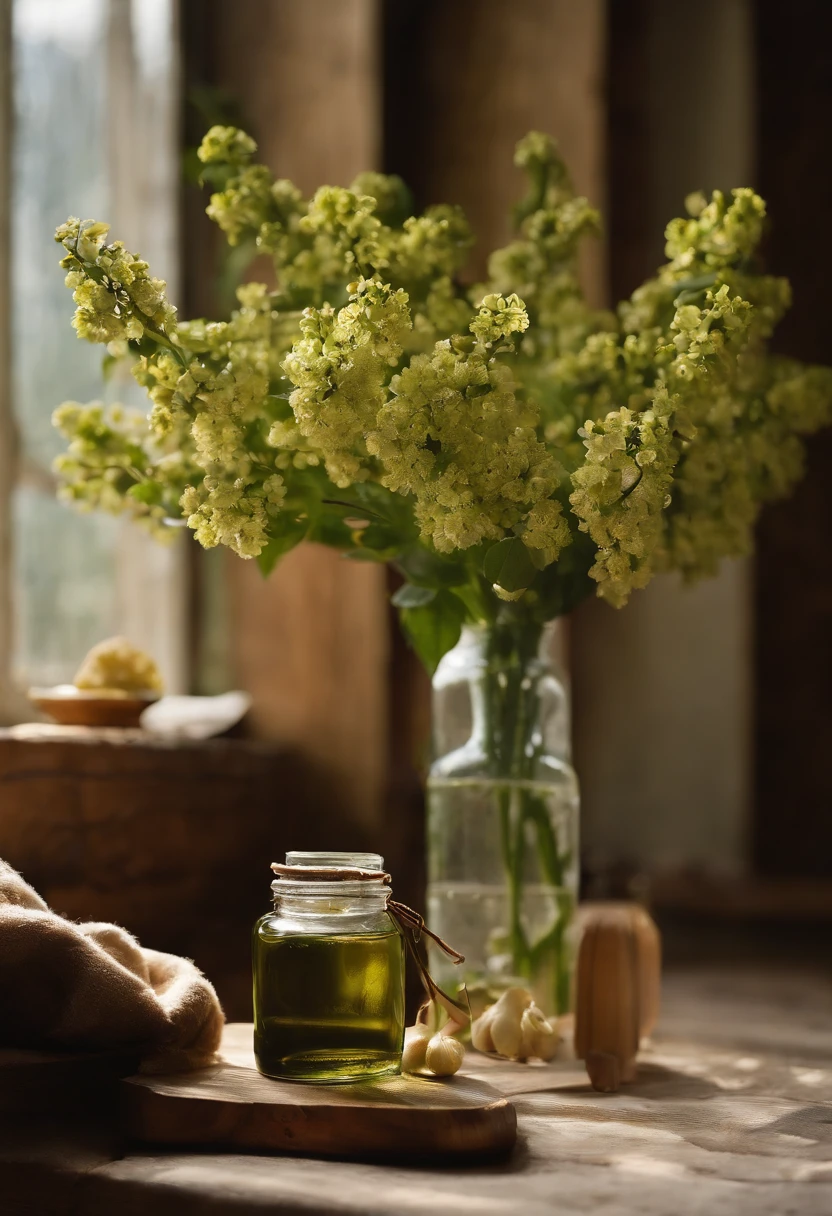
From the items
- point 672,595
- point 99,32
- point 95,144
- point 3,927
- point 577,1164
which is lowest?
point 577,1164

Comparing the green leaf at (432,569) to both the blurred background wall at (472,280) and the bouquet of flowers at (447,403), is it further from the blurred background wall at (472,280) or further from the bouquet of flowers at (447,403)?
the blurred background wall at (472,280)

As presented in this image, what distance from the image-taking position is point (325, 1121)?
32.7 inches

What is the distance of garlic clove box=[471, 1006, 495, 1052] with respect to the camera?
3.61 ft

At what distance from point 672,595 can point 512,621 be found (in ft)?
4.34

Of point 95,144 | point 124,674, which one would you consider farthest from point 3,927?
point 95,144

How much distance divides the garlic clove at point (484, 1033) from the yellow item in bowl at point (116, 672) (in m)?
0.48

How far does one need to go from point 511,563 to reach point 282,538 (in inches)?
7.5

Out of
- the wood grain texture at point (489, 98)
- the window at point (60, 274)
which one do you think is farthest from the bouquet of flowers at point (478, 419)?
the wood grain texture at point (489, 98)

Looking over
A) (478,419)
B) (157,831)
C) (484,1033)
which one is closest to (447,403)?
(478,419)

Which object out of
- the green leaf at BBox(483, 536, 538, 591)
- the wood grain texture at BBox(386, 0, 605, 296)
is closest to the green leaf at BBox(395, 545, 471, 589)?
the green leaf at BBox(483, 536, 538, 591)

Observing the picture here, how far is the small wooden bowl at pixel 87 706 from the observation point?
1330mm

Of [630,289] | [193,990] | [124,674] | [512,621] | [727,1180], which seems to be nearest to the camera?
[727,1180]

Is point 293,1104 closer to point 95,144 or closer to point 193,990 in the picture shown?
point 193,990

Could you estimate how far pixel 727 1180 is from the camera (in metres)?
0.79
